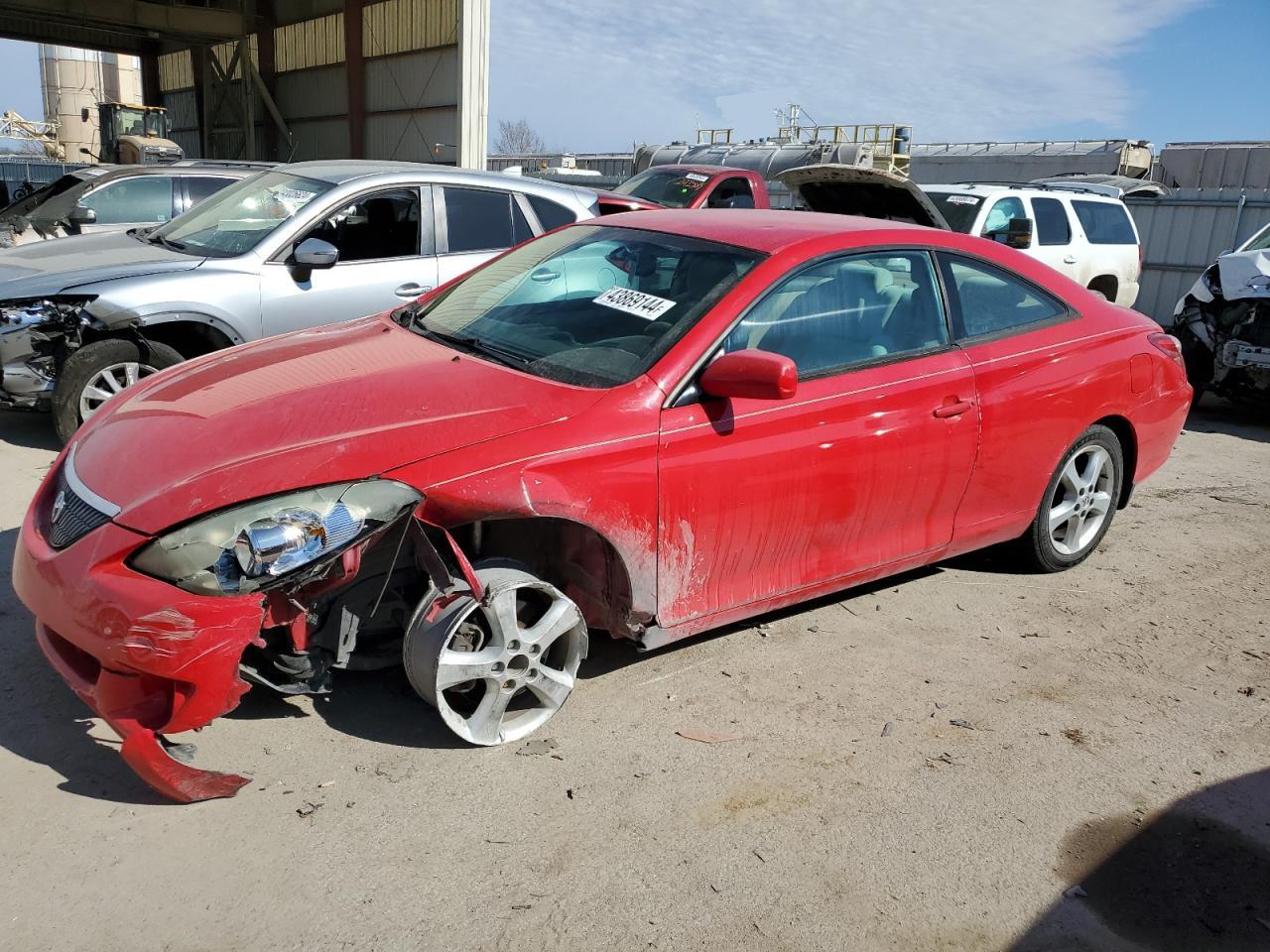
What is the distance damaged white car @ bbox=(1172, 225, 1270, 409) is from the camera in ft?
27.0

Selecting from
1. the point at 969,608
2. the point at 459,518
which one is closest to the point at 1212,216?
the point at 969,608

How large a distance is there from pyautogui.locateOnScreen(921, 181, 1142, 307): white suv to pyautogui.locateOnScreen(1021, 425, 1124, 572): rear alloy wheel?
19.4ft

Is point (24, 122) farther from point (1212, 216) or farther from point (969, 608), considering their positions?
point (969, 608)

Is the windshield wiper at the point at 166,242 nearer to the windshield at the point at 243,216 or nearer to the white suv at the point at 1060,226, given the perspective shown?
the windshield at the point at 243,216

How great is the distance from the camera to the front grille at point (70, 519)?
296 cm

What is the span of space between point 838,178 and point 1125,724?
7348 millimetres

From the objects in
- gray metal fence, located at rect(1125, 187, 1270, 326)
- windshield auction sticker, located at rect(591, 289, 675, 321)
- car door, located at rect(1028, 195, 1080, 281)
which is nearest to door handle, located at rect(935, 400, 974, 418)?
windshield auction sticker, located at rect(591, 289, 675, 321)

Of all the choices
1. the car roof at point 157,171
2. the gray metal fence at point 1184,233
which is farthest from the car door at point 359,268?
the gray metal fence at point 1184,233

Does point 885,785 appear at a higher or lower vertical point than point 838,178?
lower

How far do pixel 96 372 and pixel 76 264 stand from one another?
0.75 metres

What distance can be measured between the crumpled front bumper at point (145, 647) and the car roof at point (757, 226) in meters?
2.21

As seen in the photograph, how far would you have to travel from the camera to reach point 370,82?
26.8 meters

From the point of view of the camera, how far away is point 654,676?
3.84m

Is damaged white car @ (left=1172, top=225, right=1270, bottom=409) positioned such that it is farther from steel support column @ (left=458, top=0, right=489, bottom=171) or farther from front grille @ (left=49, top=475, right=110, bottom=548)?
steel support column @ (left=458, top=0, right=489, bottom=171)
